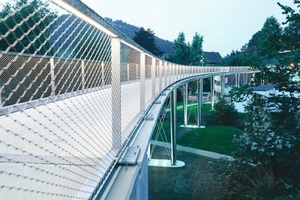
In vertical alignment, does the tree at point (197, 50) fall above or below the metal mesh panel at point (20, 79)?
above

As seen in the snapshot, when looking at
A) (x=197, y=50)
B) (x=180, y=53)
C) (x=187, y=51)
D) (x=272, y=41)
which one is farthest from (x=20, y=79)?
(x=197, y=50)

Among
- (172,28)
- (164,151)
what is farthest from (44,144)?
(172,28)

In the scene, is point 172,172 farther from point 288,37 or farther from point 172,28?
point 172,28

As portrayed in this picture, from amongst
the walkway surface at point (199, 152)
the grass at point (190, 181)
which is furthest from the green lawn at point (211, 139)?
the grass at point (190, 181)

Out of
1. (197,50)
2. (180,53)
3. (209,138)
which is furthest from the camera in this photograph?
(197,50)

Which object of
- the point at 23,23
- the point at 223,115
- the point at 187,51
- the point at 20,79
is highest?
the point at 187,51

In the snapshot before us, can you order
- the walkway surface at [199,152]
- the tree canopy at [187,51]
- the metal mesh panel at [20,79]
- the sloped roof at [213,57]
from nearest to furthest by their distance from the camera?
1. the metal mesh panel at [20,79]
2. the walkway surface at [199,152]
3. the tree canopy at [187,51]
4. the sloped roof at [213,57]

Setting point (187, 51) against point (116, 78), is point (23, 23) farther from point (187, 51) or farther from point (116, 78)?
point (187, 51)

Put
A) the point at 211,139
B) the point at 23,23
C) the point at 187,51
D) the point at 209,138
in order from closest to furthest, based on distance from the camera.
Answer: the point at 23,23 → the point at 211,139 → the point at 209,138 → the point at 187,51

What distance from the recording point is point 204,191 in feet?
37.8

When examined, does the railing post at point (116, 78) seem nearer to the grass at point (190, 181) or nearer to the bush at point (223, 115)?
the grass at point (190, 181)

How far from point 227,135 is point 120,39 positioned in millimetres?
20325

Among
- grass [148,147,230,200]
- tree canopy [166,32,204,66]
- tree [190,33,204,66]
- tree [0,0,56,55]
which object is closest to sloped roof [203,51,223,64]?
tree canopy [166,32,204,66]

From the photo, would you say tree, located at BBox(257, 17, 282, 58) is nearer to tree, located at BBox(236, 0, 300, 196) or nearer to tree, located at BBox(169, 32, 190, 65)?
tree, located at BBox(236, 0, 300, 196)
